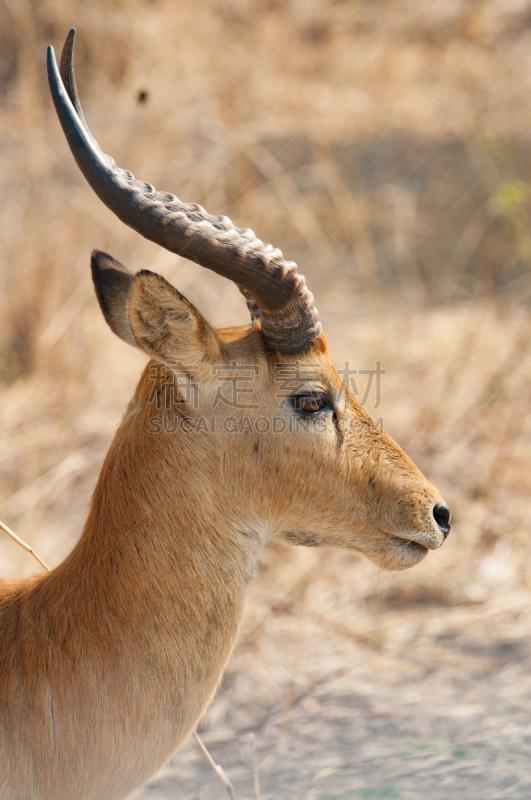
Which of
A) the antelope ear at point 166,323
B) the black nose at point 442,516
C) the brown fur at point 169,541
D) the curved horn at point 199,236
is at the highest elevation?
the curved horn at point 199,236

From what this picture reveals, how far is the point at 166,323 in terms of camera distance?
295 centimetres

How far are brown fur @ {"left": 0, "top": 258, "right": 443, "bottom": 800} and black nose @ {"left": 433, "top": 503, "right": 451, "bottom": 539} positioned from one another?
0.04 m

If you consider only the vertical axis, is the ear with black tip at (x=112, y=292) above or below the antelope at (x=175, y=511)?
above

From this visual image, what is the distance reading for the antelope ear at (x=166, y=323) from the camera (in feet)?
9.32

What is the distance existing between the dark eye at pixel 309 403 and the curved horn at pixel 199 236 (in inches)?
7.7

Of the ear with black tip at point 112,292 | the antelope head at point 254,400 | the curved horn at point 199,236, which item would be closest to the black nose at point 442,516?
the antelope head at point 254,400

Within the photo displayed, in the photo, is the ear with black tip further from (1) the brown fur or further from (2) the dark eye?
(2) the dark eye

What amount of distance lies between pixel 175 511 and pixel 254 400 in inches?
21.1

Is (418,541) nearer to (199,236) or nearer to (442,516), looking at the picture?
(442,516)

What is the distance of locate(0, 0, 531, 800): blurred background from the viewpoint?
17.1 feet

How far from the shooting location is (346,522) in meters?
3.37

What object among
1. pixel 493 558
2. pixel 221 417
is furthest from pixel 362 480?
pixel 493 558

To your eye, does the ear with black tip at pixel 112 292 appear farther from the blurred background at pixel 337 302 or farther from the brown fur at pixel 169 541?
the blurred background at pixel 337 302

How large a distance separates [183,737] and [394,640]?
3.21 m
